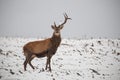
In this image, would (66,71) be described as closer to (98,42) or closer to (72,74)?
(72,74)

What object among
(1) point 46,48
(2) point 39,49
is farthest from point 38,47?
(1) point 46,48

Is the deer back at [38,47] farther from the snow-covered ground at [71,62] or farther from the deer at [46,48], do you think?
the snow-covered ground at [71,62]

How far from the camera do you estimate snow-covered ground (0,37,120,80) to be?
60.5 ft

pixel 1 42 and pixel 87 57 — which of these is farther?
pixel 1 42

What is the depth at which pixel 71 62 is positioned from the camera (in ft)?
73.3

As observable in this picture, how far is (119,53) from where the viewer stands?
1014 inches

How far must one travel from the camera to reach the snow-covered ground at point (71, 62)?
18453 millimetres

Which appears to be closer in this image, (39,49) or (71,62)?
(39,49)

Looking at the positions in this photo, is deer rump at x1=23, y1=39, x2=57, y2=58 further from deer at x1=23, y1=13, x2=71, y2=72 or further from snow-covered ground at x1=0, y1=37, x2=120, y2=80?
snow-covered ground at x1=0, y1=37, x2=120, y2=80

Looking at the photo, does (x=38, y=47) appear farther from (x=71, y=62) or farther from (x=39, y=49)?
(x=71, y=62)

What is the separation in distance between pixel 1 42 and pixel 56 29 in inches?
339

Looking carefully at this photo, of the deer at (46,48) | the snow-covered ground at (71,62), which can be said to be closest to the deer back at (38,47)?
the deer at (46,48)

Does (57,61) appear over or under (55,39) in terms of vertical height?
under

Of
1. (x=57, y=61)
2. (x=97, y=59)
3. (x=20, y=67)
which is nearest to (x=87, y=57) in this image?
(x=97, y=59)
